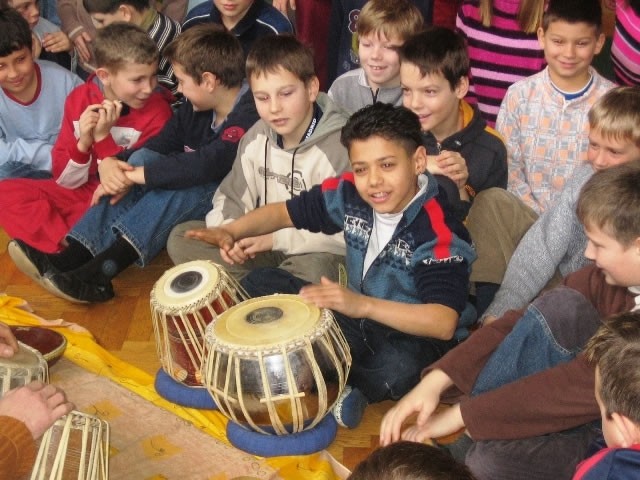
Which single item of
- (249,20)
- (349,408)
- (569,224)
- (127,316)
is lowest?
(127,316)

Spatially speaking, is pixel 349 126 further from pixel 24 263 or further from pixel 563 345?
pixel 24 263

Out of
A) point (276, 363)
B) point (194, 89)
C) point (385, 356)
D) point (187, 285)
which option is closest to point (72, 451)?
point (276, 363)

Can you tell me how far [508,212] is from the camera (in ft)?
9.12

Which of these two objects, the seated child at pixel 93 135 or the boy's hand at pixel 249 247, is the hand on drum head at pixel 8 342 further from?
the seated child at pixel 93 135

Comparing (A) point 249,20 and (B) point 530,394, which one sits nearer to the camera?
(B) point 530,394

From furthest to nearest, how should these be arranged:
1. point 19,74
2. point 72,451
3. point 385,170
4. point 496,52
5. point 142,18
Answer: point 142,18
point 19,74
point 496,52
point 385,170
point 72,451

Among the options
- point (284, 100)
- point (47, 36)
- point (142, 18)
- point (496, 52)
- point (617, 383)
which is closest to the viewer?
point (617, 383)

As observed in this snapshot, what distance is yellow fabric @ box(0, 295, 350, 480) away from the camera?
2217 mm

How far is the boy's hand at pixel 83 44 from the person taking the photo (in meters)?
4.13

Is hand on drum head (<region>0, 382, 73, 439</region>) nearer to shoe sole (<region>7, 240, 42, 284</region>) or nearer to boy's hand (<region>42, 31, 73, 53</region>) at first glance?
shoe sole (<region>7, 240, 42, 284</region>)

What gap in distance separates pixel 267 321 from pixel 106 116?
1453 mm

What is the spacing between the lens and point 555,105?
2965 millimetres

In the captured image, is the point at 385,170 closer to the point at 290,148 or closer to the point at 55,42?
the point at 290,148

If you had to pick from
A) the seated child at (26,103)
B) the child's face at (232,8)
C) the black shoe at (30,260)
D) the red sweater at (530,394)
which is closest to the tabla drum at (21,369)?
the red sweater at (530,394)
